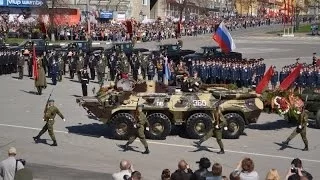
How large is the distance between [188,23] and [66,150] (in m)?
52.5

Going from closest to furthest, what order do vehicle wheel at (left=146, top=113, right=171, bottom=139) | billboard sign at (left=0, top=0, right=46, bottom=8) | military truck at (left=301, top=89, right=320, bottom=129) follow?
1. vehicle wheel at (left=146, top=113, right=171, bottom=139)
2. military truck at (left=301, top=89, right=320, bottom=129)
3. billboard sign at (left=0, top=0, right=46, bottom=8)

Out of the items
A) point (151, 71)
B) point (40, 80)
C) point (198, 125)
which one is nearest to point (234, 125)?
point (198, 125)

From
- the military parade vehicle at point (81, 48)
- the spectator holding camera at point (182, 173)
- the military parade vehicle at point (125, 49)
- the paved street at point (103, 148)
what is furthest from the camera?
the military parade vehicle at point (125, 49)

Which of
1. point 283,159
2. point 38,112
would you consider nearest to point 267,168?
point 283,159

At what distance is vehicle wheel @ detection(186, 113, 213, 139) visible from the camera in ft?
61.2

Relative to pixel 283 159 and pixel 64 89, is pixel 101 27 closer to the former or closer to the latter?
pixel 64 89

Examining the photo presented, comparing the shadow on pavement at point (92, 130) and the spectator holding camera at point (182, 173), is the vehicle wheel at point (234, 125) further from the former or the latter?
the spectator holding camera at point (182, 173)

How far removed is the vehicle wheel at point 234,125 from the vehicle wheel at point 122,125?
8.97ft

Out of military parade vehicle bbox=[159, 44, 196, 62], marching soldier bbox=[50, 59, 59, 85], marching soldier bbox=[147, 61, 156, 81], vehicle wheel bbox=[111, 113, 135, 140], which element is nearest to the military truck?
vehicle wheel bbox=[111, 113, 135, 140]

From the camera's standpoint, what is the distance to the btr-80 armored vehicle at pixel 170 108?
725 inches

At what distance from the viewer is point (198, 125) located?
18.7m

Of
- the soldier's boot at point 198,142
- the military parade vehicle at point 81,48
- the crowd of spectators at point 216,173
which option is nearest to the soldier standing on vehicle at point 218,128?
the soldier's boot at point 198,142

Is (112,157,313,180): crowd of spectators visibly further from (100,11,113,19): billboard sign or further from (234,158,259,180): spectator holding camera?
(100,11,113,19): billboard sign

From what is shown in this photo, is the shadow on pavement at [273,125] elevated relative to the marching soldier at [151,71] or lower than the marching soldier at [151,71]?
lower
